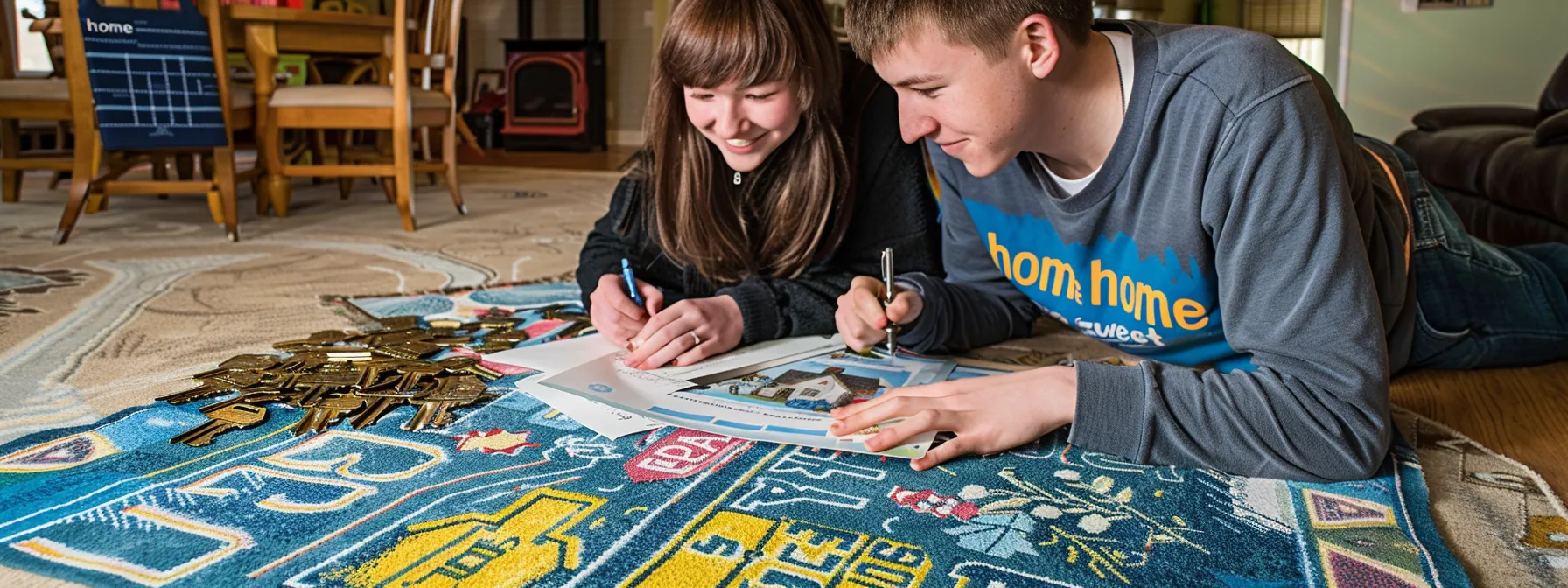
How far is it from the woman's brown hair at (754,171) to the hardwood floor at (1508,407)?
2.31 feet

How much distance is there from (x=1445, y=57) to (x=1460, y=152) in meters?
1.07

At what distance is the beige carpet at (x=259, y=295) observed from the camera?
0.88 metres

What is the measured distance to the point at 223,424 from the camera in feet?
3.34

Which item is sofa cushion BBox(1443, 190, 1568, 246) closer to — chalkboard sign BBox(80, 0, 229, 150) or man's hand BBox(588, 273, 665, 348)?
man's hand BBox(588, 273, 665, 348)

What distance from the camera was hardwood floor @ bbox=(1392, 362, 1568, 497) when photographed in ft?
3.33

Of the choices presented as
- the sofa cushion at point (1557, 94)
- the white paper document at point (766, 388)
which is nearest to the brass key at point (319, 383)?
the white paper document at point (766, 388)

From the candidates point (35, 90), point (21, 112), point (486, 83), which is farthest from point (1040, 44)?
point (486, 83)

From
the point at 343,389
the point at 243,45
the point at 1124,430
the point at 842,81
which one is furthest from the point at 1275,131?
the point at 243,45

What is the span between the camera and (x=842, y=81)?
4.26 ft

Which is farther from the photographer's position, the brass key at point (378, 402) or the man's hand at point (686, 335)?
the man's hand at point (686, 335)

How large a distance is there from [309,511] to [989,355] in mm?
850

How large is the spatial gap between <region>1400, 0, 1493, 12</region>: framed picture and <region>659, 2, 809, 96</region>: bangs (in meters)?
2.91

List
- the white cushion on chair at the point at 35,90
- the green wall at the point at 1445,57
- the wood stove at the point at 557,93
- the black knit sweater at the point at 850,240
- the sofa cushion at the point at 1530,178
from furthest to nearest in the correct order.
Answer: the wood stove at the point at 557,93 → the green wall at the point at 1445,57 → the white cushion on chair at the point at 35,90 → the sofa cushion at the point at 1530,178 → the black knit sweater at the point at 850,240

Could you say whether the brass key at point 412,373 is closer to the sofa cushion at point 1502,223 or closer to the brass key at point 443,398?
the brass key at point 443,398
